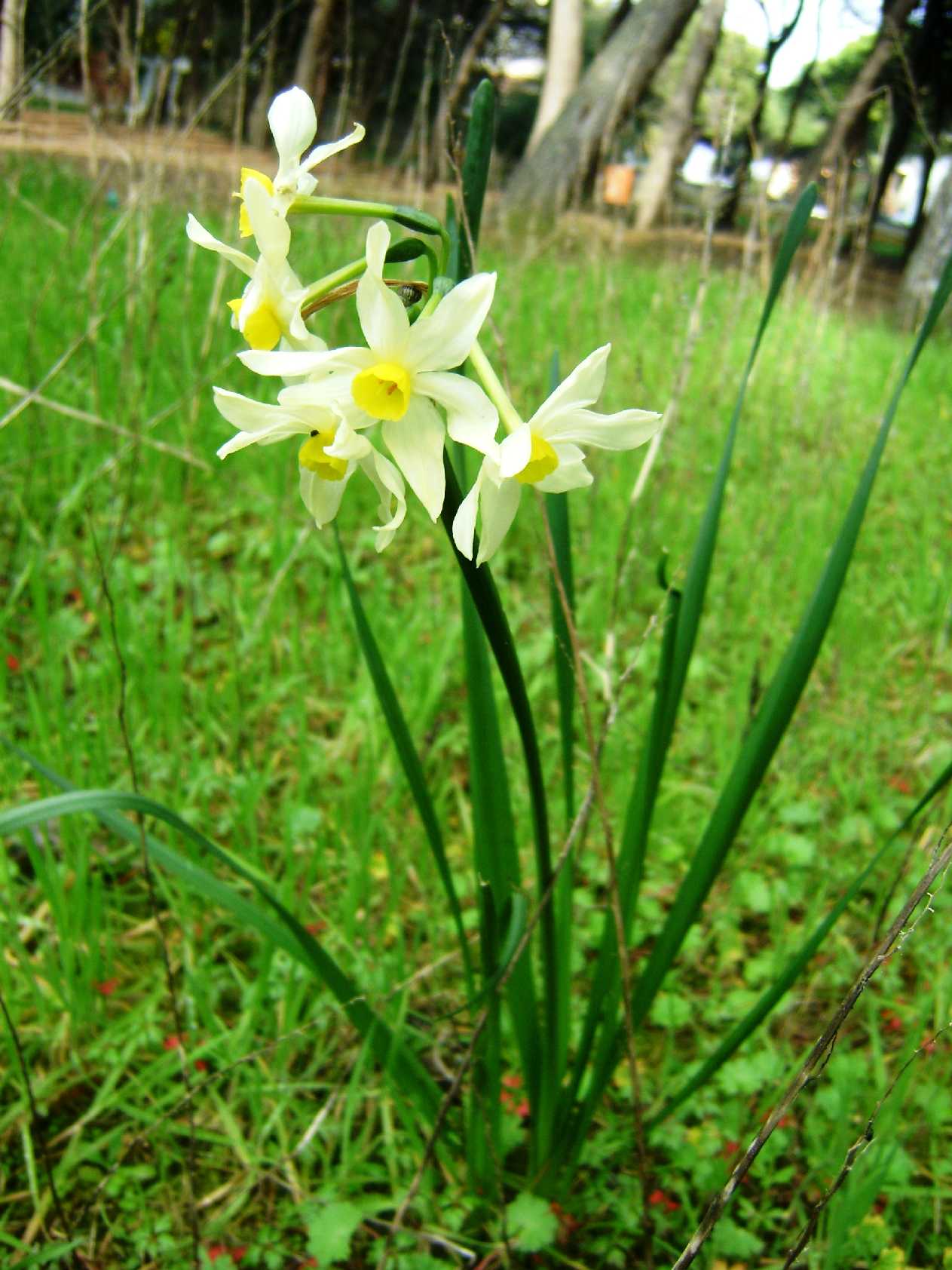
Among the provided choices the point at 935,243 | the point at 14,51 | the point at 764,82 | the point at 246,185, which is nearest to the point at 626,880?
the point at 246,185

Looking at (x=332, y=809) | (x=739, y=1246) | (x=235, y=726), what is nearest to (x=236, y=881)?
(x=332, y=809)

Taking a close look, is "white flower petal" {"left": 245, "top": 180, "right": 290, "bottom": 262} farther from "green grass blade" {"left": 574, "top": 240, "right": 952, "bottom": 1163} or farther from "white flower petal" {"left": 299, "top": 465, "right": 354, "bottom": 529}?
"green grass blade" {"left": 574, "top": 240, "right": 952, "bottom": 1163}

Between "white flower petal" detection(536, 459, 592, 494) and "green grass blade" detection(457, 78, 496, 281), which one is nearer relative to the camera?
"white flower petal" detection(536, 459, 592, 494)

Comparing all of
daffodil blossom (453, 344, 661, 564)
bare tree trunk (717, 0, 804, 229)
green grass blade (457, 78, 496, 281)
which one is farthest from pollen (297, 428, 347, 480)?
bare tree trunk (717, 0, 804, 229)

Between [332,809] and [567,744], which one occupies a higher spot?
[567,744]

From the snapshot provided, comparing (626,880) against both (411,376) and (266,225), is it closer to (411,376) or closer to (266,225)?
(411,376)

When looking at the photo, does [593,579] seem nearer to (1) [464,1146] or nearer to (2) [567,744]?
(2) [567,744]

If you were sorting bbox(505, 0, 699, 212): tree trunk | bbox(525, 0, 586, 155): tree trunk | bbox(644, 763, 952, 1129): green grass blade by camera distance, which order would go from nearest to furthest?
bbox(644, 763, 952, 1129): green grass blade, bbox(505, 0, 699, 212): tree trunk, bbox(525, 0, 586, 155): tree trunk
